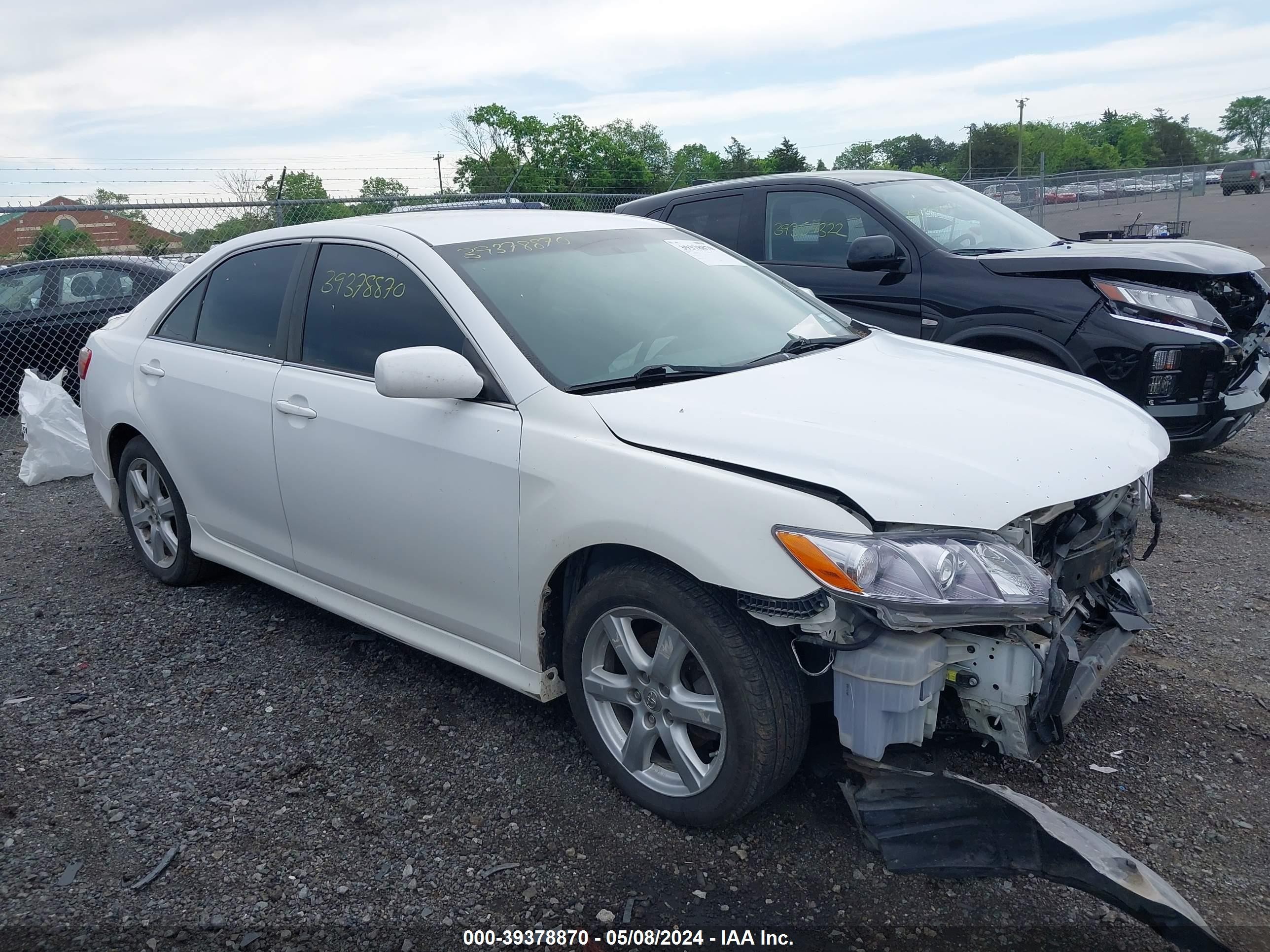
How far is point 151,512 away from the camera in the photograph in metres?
4.80

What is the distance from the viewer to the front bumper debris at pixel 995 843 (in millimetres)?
2182

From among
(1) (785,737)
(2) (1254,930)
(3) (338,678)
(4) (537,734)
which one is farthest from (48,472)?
(2) (1254,930)

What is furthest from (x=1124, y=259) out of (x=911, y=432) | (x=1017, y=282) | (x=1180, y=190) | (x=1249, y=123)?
(x=1249, y=123)

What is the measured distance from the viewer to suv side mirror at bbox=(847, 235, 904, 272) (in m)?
5.79

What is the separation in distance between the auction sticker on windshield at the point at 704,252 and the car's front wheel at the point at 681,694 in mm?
1658

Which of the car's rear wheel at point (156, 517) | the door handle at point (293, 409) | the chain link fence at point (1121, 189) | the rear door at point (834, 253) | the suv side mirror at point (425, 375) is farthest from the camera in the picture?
the chain link fence at point (1121, 189)

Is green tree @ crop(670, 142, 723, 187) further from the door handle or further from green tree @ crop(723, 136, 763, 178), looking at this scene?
the door handle

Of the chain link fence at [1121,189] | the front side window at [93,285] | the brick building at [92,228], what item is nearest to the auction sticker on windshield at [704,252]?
the front side window at [93,285]

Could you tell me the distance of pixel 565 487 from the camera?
9.30ft

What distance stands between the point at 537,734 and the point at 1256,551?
371cm

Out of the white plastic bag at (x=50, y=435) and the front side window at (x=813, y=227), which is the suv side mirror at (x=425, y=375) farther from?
the white plastic bag at (x=50, y=435)

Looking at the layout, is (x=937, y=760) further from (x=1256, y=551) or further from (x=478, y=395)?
(x=1256, y=551)

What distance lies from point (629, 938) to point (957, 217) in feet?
17.4

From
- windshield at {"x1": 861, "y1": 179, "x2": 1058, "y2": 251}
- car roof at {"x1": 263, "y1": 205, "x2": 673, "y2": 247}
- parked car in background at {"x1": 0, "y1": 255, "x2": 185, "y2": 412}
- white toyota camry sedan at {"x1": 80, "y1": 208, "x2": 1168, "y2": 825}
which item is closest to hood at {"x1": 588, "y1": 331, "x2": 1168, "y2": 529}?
white toyota camry sedan at {"x1": 80, "y1": 208, "x2": 1168, "y2": 825}
